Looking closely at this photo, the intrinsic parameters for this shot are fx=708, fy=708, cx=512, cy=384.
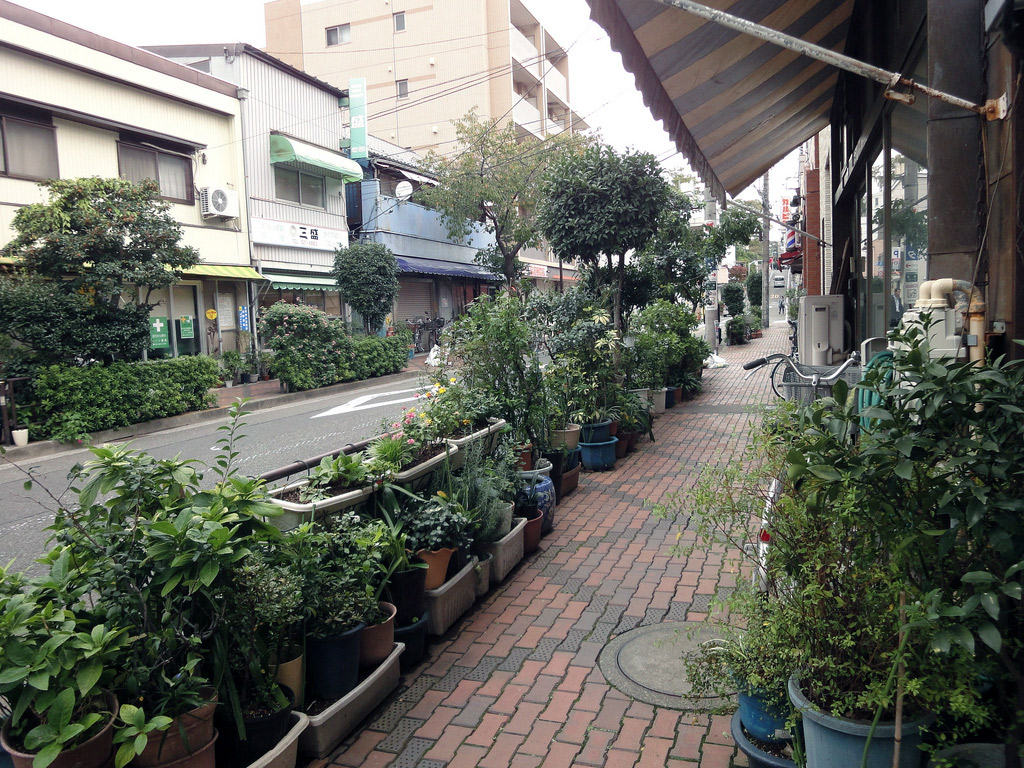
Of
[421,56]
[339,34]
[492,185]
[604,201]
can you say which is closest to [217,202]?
[492,185]

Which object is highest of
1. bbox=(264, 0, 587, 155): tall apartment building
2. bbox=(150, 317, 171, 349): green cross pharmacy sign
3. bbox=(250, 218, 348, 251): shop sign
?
bbox=(264, 0, 587, 155): tall apartment building

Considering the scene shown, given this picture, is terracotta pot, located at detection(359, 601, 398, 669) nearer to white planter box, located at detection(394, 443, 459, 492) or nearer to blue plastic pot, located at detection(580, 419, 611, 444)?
white planter box, located at detection(394, 443, 459, 492)

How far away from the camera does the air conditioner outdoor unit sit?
1759 centimetres

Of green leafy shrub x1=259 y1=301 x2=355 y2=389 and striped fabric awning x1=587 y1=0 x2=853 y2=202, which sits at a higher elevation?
striped fabric awning x1=587 y1=0 x2=853 y2=202

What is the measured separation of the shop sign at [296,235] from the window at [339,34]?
18.2 meters

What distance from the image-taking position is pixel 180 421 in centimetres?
1352

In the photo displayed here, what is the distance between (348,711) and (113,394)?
10719mm

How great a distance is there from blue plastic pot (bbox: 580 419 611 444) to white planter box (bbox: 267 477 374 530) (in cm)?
447

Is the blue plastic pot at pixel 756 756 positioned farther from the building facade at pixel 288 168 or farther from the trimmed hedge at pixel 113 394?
the building facade at pixel 288 168

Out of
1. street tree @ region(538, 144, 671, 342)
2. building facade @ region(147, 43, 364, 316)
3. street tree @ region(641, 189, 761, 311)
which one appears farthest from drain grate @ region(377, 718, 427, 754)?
building facade @ region(147, 43, 364, 316)

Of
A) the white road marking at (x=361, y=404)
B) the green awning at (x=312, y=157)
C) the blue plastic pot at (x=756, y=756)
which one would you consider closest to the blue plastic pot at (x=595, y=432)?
the blue plastic pot at (x=756, y=756)

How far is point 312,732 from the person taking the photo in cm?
306

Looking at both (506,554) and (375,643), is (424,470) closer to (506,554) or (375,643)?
(506,554)

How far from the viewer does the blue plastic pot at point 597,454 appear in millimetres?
7969
